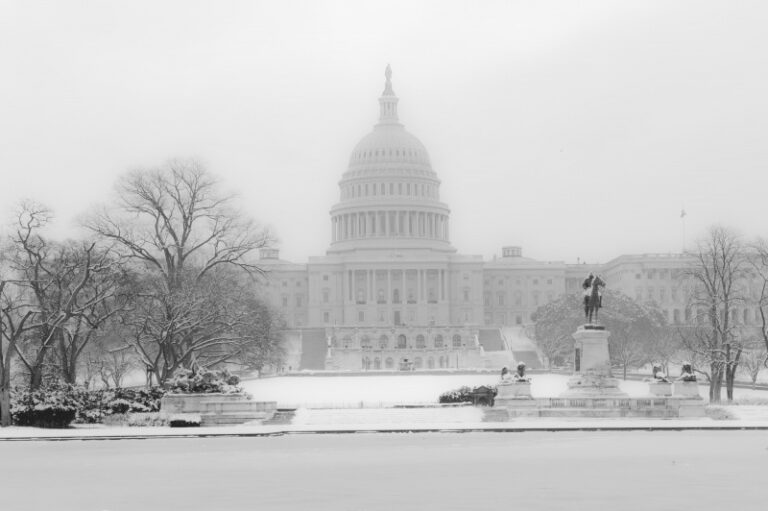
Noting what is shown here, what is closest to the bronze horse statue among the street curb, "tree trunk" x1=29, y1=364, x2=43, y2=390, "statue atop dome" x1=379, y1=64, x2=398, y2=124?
the street curb

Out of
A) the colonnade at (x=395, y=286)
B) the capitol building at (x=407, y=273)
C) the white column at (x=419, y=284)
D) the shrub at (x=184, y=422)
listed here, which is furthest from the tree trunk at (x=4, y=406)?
the white column at (x=419, y=284)

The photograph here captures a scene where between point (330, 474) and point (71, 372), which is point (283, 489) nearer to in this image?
point (330, 474)

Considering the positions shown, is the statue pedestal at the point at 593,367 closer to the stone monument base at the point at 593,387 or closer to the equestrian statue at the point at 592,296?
the stone monument base at the point at 593,387

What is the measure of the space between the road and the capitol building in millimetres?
105993

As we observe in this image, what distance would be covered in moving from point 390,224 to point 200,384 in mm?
126002

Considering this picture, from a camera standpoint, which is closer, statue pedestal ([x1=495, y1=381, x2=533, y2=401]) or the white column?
statue pedestal ([x1=495, y1=381, x2=533, y2=401])

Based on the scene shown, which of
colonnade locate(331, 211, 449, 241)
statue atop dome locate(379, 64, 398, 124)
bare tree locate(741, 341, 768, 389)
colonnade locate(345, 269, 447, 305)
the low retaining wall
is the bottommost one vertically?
the low retaining wall

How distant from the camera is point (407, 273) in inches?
6240

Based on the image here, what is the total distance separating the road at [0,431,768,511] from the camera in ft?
64.1

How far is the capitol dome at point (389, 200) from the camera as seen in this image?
167875mm

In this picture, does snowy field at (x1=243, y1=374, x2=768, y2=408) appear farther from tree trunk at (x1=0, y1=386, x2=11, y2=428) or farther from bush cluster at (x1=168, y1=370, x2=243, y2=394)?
tree trunk at (x1=0, y1=386, x2=11, y2=428)

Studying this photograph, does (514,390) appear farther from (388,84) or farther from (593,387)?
(388,84)

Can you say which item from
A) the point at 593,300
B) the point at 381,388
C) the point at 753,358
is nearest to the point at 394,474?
the point at 593,300

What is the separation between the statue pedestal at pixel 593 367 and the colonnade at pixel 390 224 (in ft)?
406
